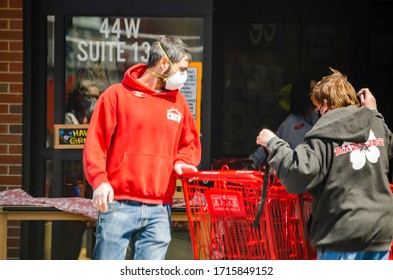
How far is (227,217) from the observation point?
5.68m

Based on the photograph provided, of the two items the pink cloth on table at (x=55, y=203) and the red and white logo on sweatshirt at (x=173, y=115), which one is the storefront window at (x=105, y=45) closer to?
the pink cloth on table at (x=55, y=203)

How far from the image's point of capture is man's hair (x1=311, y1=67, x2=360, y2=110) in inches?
218

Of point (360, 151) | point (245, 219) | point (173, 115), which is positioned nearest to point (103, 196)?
point (173, 115)

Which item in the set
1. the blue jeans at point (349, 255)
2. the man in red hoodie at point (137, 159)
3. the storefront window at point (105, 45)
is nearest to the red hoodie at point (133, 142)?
the man in red hoodie at point (137, 159)

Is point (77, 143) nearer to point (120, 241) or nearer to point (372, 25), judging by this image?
point (120, 241)

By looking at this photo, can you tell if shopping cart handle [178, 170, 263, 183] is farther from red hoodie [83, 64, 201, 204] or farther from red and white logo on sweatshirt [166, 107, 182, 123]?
red and white logo on sweatshirt [166, 107, 182, 123]

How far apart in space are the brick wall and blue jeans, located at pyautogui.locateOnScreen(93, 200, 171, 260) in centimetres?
269

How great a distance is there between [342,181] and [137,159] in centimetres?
122

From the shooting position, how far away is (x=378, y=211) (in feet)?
17.7

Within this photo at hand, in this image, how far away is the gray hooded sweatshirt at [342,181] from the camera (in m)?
5.34

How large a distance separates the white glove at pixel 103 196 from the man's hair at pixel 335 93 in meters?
1.30

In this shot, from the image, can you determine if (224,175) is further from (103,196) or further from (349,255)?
(349,255)
